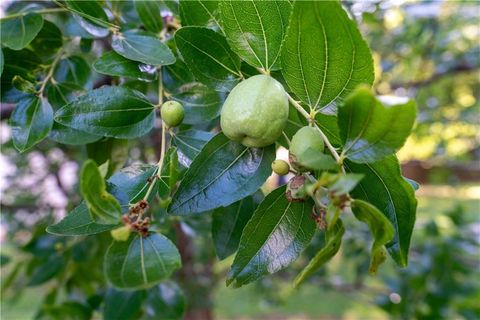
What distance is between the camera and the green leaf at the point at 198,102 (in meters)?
0.77

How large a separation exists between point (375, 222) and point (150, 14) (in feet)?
1.80

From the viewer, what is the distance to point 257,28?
2.09ft

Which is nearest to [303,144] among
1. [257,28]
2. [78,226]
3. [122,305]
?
[257,28]

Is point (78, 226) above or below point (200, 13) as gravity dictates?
below

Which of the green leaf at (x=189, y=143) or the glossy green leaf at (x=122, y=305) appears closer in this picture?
the green leaf at (x=189, y=143)

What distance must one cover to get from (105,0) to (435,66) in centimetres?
241

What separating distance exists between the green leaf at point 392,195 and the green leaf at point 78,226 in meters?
0.32

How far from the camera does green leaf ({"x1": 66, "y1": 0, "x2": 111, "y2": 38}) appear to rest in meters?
0.73

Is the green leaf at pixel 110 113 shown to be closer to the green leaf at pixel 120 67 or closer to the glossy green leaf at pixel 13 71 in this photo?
the green leaf at pixel 120 67

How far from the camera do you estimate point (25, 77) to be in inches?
32.6

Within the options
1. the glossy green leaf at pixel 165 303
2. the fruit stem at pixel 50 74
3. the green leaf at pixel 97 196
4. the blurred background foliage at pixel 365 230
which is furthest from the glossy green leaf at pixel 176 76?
the glossy green leaf at pixel 165 303

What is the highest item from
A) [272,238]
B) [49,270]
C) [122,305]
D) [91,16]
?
[91,16]

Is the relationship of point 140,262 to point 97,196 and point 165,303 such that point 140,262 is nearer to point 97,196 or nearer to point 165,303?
point 97,196

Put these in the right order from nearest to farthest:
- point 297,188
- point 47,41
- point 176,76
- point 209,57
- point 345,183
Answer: point 345,183
point 297,188
point 209,57
point 176,76
point 47,41
